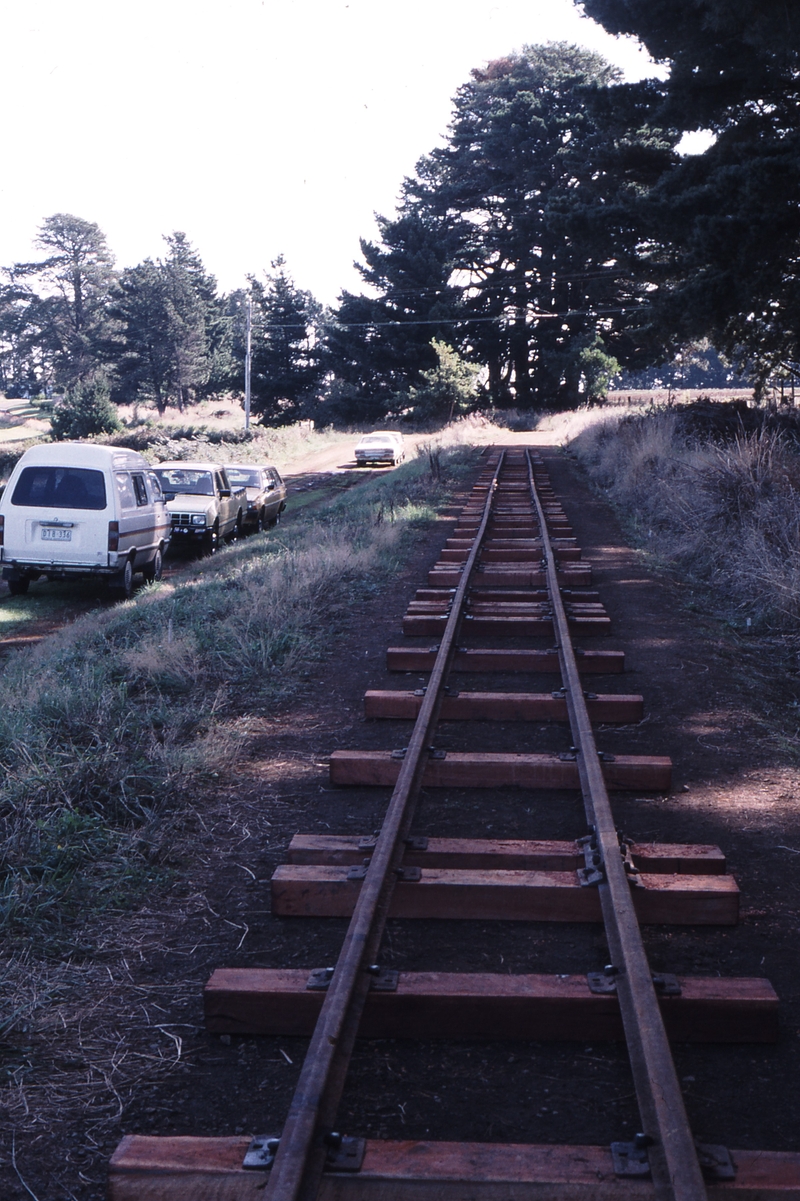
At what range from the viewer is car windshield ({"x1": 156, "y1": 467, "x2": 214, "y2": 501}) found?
20.9 meters

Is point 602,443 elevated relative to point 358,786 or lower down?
elevated

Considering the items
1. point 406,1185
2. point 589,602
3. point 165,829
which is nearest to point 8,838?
point 165,829

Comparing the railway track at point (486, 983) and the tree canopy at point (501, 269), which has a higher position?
the tree canopy at point (501, 269)

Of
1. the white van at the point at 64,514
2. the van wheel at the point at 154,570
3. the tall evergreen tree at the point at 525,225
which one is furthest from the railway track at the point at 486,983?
the tall evergreen tree at the point at 525,225

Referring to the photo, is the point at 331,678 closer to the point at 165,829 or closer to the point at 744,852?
the point at 165,829

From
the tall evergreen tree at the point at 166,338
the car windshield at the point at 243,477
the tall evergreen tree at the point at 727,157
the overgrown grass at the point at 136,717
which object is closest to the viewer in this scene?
the overgrown grass at the point at 136,717

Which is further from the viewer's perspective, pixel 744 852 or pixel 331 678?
pixel 331 678

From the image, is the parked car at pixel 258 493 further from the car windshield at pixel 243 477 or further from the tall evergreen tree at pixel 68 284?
the tall evergreen tree at pixel 68 284

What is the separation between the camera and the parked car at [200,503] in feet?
65.5

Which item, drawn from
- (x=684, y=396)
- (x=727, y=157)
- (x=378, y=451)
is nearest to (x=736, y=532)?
→ (x=727, y=157)

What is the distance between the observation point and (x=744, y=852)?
4.59 metres

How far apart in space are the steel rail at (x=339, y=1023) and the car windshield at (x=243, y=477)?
65.8 feet

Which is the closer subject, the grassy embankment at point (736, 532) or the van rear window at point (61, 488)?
the grassy embankment at point (736, 532)

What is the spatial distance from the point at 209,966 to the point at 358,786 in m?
1.81
